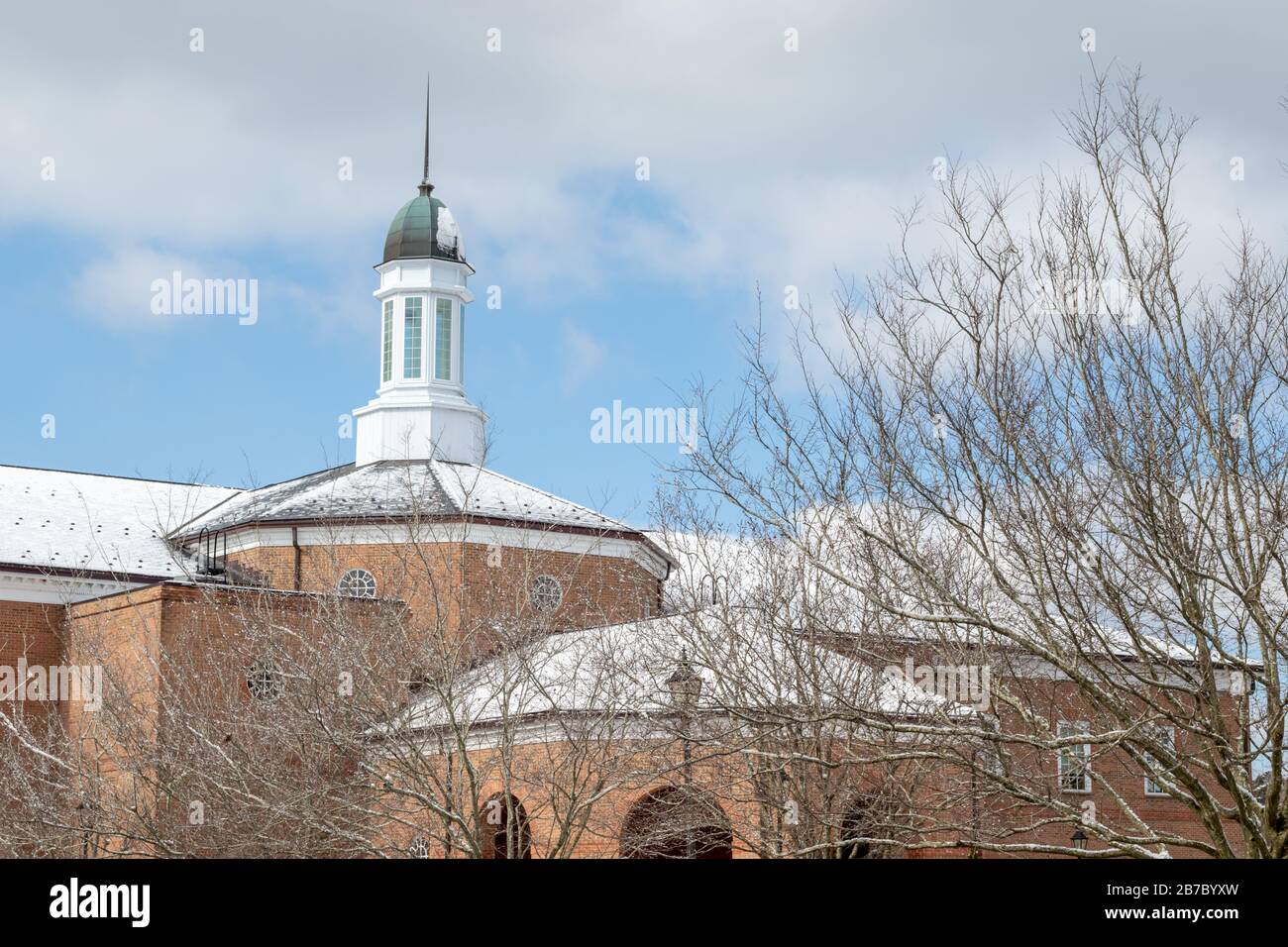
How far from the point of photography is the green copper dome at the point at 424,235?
151 feet

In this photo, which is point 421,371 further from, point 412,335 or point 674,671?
point 674,671

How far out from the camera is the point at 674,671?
25.5 metres

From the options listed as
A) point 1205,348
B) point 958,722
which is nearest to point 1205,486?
point 1205,348

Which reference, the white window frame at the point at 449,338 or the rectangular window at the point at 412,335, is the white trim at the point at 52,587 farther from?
the white window frame at the point at 449,338

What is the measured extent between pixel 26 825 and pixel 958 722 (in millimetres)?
17117

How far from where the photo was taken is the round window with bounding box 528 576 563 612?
36.6m

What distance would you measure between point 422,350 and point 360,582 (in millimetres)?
10024

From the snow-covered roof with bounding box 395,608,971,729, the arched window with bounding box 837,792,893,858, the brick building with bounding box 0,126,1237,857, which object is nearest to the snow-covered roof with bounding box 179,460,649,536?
the brick building with bounding box 0,126,1237,857

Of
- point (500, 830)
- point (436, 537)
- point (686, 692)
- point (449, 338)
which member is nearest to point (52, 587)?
point (436, 537)

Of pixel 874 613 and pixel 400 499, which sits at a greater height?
pixel 400 499

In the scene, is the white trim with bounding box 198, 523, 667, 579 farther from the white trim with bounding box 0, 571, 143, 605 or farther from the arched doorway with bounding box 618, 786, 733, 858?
the arched doorway with bounding box 618, 786, 733, 858
